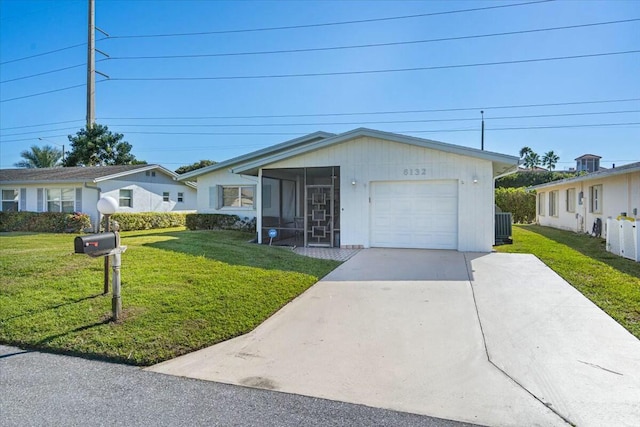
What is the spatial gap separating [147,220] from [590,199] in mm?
20203

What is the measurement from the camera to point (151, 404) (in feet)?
9.96

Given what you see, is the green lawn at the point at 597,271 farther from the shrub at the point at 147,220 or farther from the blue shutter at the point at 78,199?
the blue shutter at the point at 78,199

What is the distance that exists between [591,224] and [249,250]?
44.8 ft

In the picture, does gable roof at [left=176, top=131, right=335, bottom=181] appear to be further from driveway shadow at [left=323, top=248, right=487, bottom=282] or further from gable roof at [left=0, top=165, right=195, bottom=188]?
driveway shadow at [left=323, top=248, right=487, bottom=282]

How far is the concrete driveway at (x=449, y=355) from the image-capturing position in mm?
3036

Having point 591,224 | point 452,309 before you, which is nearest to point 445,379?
point 452,309

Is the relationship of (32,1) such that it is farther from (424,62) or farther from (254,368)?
(254,368)

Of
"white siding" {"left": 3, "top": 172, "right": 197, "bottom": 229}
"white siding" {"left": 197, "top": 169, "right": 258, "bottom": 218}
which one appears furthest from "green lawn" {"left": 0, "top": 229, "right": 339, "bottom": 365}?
"white siding" {"left": 3, "top": 172, "right": 197, "bottom": 229}

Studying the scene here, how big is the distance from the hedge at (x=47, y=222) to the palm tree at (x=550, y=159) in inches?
1838

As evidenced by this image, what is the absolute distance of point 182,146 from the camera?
1409 inches

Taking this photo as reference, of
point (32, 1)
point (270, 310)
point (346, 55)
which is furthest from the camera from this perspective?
point (346, 55)

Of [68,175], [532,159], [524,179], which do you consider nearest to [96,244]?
[68,175]

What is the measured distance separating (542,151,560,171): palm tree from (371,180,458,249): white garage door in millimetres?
40857

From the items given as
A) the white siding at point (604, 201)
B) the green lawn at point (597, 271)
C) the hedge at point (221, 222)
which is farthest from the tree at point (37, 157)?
the white siding at point (604, 201)
